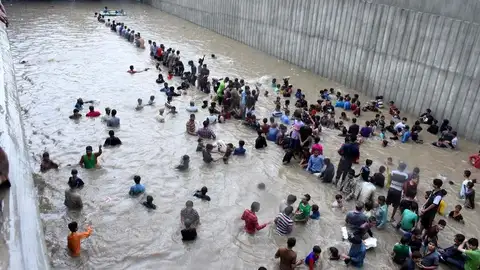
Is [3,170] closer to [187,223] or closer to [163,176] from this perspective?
[187,223]

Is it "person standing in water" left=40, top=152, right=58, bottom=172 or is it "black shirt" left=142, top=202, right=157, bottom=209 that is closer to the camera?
"black shirt" left=142, top=202, right=157, bottom=209

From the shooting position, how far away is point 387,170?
1231cm

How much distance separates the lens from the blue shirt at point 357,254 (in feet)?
27.5

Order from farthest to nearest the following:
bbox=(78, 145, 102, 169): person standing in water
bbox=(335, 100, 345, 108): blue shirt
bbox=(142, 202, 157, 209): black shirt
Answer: bbox=(335, 100, 345, 108): blue shirt, bbox=(78, 145, 102, 169): person standing in water, bbox=(142, 202, 157, 209): black shirt

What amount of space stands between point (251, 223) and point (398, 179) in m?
3.73

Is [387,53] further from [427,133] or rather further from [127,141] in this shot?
[127,141]

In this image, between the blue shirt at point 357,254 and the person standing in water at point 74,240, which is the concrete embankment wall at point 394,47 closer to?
the blue shirt at point 357,254

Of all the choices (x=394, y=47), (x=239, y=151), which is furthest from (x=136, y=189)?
(x=394, y=47)

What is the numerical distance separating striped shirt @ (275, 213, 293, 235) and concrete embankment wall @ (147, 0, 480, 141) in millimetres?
9514

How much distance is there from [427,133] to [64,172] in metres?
13.1

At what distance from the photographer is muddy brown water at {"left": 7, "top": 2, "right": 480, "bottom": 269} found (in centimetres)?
880

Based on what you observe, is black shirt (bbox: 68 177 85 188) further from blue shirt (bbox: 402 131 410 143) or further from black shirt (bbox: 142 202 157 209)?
blue shirt (bbox: 402 131 410 143)

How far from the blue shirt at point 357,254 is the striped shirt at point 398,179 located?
80.4 inches

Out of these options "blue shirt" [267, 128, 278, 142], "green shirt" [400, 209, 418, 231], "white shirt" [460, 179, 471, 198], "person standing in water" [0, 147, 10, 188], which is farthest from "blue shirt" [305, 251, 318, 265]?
"blue shirt" [267, 128, 278, 142]
